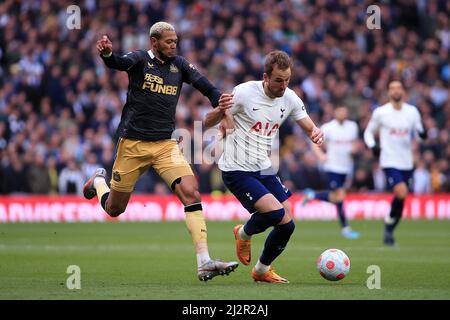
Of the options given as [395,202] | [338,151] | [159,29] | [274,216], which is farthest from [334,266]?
[338,151]

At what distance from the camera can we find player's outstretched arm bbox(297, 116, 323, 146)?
34.2 ft

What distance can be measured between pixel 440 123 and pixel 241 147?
18.9 meters

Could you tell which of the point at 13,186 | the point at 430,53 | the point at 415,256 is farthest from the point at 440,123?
the point at 415,256

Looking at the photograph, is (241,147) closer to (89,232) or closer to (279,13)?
(89,232)

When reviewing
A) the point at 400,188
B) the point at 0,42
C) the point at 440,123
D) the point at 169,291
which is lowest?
the point at 169,291

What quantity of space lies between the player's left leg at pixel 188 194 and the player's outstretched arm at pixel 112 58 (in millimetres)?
1087

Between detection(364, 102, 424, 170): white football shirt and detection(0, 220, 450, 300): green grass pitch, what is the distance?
4.96ft

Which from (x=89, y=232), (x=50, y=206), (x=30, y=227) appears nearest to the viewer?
(x=89, y=232)

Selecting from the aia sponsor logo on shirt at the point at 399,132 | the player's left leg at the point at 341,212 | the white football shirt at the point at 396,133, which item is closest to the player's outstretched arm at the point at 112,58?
the white football shirt at the point at 396,133

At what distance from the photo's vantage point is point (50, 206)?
80.4ft

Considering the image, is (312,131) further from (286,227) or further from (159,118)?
(159,118)

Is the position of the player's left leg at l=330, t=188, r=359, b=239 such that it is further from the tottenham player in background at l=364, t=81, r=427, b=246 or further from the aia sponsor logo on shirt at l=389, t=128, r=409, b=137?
the aia sponsor logo on shirt at l=389, t=128, r=409, b=137

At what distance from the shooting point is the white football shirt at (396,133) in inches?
651

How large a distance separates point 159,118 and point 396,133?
23.2ft
